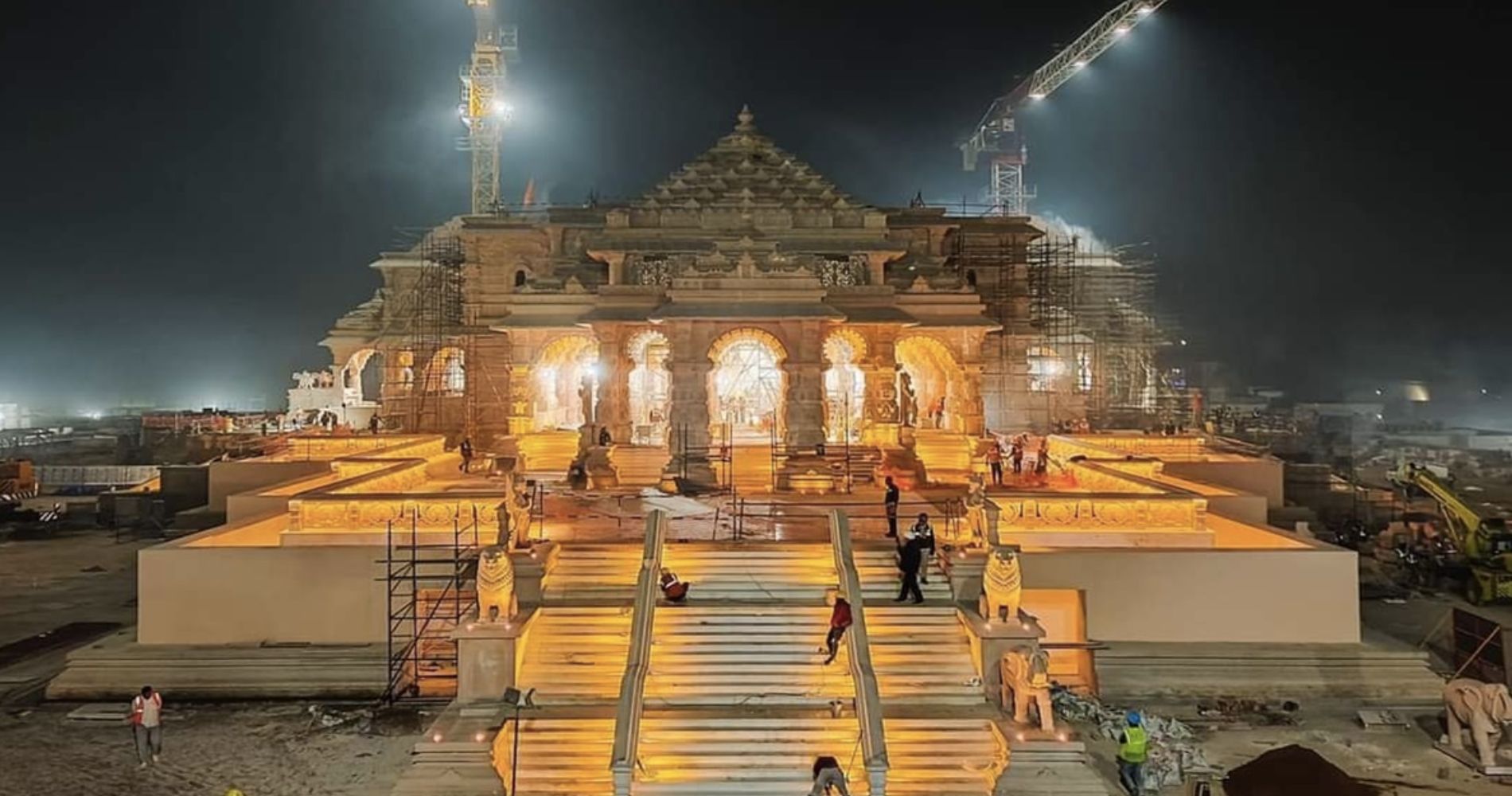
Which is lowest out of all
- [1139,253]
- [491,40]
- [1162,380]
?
[1162,380]

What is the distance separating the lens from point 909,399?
34000 mm

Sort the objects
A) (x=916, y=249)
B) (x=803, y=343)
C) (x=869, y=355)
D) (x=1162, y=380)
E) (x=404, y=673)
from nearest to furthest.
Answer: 1. (x=404, y=673)
2. (x=803, y=343)
3. (x=869, y=355)
4. (x=916, y=249)
5. (x=1162, y=380)

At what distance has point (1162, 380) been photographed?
44.5 metres

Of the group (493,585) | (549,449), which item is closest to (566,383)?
(549,449)

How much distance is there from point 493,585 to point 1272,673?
1235 centimetres

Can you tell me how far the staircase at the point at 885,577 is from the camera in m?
14.1

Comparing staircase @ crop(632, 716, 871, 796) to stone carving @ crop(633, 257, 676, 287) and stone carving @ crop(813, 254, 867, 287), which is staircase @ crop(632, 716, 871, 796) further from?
stone carving @ crop(633, 257, 676, 287)

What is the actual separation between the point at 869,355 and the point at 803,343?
3757 mm

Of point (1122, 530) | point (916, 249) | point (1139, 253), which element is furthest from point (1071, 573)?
point (1139, 253)

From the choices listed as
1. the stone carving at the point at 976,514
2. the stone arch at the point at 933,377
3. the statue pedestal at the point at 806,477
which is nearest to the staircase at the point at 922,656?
the stone carving at the point at 976,514

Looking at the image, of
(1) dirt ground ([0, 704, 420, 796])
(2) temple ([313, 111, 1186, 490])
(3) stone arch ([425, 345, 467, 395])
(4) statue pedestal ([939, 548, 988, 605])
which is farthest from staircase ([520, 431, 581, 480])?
(4) statue pedestal ([939, 548, 988, 605])

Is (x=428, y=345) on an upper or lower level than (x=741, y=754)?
upper

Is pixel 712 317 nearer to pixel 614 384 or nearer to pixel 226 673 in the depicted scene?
pixel 614 384

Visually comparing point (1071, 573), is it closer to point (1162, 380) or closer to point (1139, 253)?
point (1162, 380)
